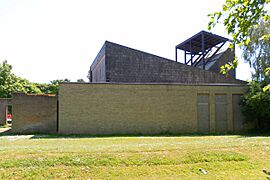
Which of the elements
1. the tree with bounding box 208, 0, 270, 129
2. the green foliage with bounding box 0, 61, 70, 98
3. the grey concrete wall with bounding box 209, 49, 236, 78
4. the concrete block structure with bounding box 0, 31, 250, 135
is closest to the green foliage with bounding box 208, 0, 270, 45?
the tree with bounding box 208, 0, 270, 129

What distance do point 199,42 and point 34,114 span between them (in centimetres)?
2326

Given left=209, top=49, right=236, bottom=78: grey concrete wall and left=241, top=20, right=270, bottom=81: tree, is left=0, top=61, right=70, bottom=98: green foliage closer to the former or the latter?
left=209, top=49, right=236, bottom=78: grey concrete wall

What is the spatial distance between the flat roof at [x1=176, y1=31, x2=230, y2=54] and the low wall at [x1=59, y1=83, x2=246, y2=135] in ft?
39.2

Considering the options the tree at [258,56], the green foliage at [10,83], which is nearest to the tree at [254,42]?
the tree at [258,56]

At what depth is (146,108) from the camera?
19547 mm

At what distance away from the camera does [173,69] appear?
24.8 m

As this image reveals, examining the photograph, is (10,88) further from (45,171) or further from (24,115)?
(45,171)

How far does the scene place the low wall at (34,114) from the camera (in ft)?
65.4

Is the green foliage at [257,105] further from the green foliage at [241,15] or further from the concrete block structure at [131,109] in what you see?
the green foliage at [241,15]

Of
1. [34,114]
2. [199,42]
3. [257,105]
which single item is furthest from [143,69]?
[199,42]

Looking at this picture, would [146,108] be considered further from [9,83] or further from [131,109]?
[9,83]

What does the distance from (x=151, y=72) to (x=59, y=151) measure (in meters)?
16.1

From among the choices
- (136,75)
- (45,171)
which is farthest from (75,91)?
(45,171)

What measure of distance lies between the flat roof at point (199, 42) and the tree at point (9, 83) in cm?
2743
